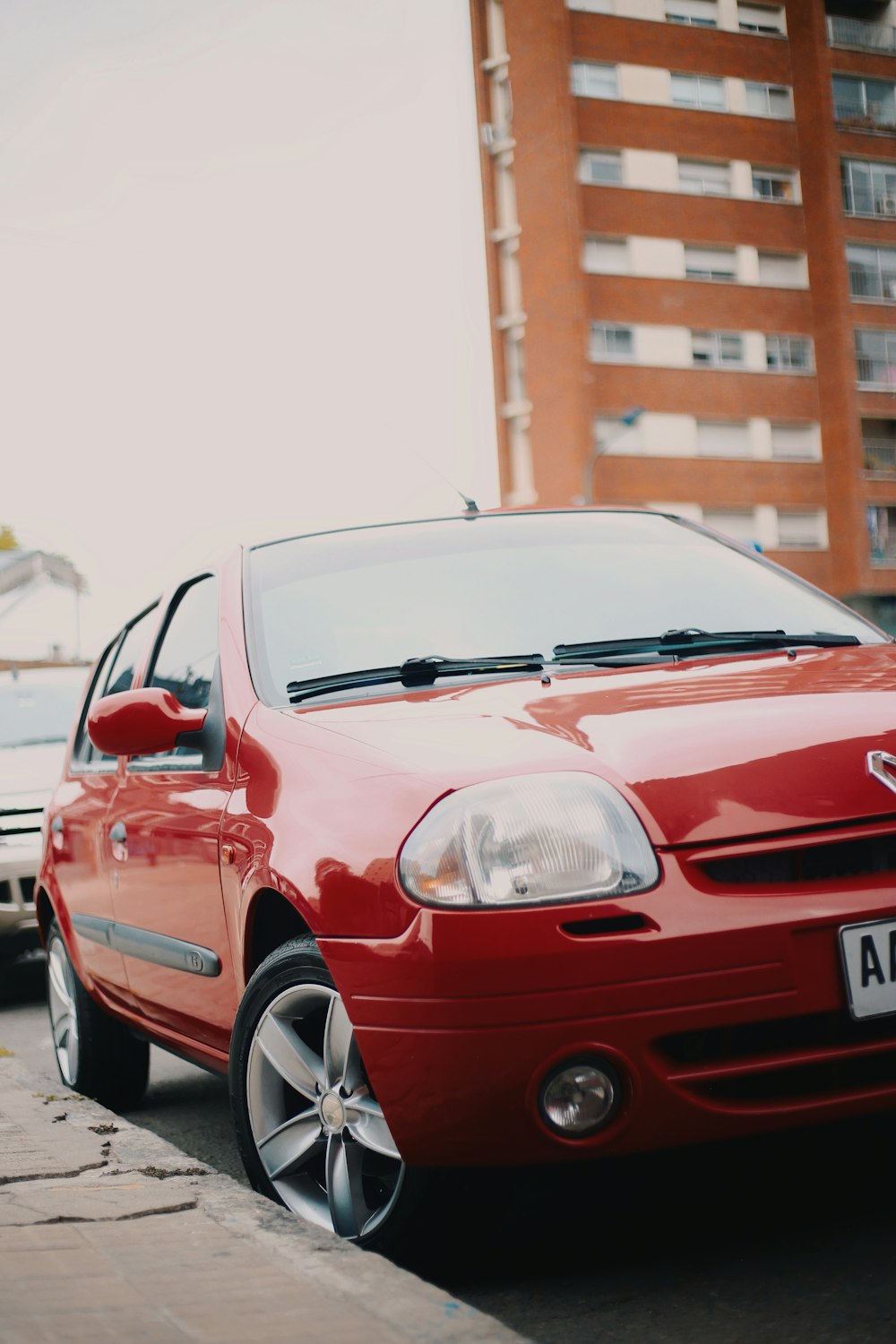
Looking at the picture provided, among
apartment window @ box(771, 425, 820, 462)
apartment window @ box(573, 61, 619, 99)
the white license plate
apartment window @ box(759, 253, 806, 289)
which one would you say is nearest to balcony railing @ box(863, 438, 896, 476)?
apartment window @ box(771, 425, 820, 462)

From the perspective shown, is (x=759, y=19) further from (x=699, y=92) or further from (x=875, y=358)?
(x=875, y=358)

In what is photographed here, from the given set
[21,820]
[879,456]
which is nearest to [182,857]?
[21,820]

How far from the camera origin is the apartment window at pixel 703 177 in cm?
4672

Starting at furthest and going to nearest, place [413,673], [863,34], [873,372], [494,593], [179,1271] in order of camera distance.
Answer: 1. [863,34]
2. [873,372]
3. [494,593]
4. [413,673]
5. [179,1271]

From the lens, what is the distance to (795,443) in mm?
47562

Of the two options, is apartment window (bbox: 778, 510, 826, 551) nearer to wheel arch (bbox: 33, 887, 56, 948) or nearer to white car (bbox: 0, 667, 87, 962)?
white car (bbox: 0, 667, 87, 962)

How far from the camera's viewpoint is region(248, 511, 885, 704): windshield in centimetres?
381

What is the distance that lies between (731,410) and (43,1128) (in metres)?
44.4

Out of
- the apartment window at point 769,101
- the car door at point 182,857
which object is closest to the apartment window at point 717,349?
the apartment window at point 769,101

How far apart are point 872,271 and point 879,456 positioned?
5.37 m

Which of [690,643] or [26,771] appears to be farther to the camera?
[26,771]

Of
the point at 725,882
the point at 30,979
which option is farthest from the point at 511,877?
the point at 30,979

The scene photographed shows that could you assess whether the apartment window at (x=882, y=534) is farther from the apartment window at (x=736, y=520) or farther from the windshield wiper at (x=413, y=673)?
the windshield wiper at (x=413, y=673)

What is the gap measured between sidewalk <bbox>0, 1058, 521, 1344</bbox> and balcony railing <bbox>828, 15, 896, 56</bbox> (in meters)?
51.6
